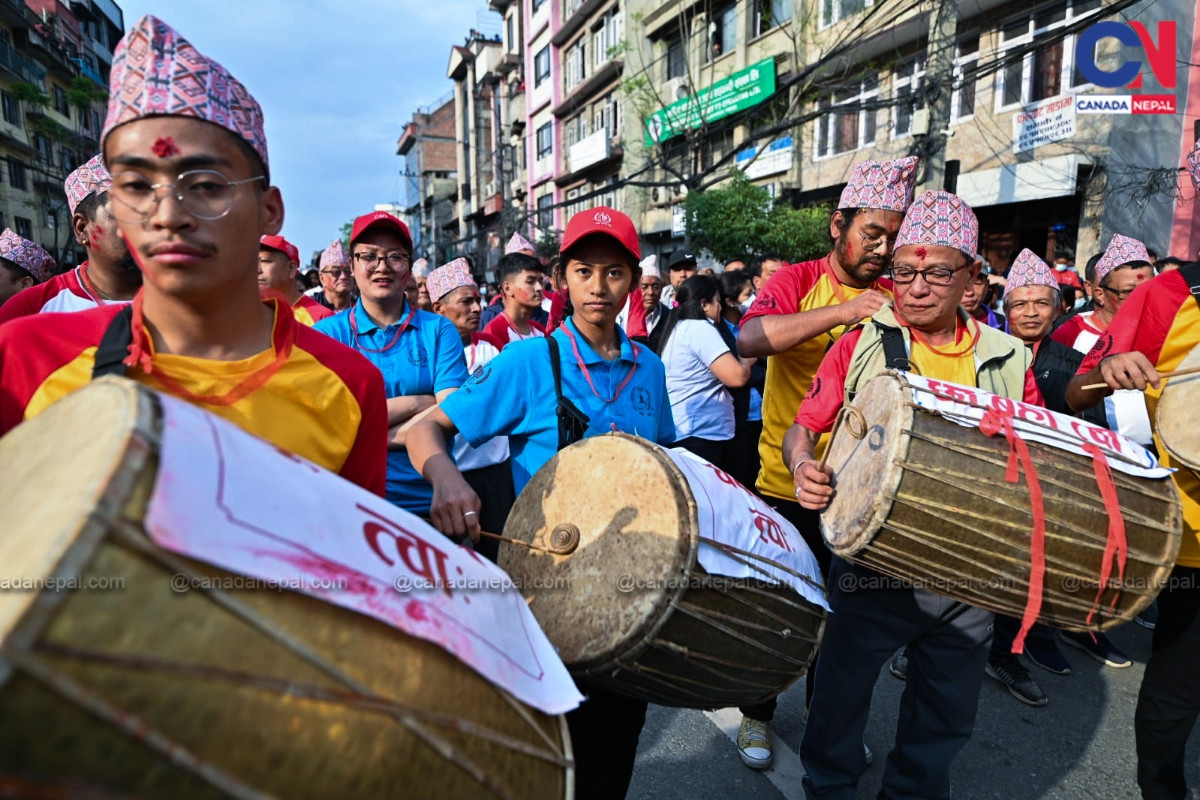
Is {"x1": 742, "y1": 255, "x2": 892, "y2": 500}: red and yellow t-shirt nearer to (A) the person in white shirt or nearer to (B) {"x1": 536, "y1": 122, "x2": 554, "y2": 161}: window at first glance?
(A) the person in white shirt

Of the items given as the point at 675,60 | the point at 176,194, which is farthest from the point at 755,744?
the point at 675,60

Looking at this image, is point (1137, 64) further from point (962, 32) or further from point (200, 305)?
point (200, 305)

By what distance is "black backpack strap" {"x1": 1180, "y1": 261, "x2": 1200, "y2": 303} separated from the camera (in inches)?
93.8

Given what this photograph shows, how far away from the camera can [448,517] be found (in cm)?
173

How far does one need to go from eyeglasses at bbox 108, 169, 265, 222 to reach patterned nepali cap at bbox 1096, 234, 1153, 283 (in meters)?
5.19

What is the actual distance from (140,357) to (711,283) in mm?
4038

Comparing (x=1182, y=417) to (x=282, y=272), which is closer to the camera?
(x=1182, y=417)

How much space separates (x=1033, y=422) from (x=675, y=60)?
2409 centimetres

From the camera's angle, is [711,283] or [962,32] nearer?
[711,283]

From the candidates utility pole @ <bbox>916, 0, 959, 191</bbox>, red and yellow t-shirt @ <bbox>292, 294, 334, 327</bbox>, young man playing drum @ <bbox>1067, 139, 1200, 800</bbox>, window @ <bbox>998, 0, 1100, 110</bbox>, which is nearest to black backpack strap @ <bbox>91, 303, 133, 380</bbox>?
young man playing drum @ <bbox>1067, 139, 1200, 800</bbox>

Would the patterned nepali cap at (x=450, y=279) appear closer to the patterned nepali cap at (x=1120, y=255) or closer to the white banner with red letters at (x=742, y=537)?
the white banner with red letters at (x=742, y=537)

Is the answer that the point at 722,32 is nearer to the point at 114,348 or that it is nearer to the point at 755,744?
the point at 755,744

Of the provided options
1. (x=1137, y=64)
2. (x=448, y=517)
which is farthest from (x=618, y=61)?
(x=448, y=517)

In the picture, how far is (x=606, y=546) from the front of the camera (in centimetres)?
167
